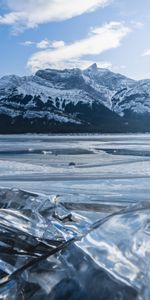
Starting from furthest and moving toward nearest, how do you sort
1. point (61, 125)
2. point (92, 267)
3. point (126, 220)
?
point (61, 125) → point (126, 220) → point (92, 267)

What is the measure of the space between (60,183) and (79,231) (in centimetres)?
937

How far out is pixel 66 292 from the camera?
333 centimetres

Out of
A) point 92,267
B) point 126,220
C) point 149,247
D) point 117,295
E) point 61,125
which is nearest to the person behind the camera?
point 117,295

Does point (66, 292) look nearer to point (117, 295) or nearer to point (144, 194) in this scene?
point (117, 295)

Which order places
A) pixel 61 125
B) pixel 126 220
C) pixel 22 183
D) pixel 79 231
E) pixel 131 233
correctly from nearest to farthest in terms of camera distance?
pixel 131 233, pixel 126 220, pixel 79 231, pixel 22 183, pixel 61 125

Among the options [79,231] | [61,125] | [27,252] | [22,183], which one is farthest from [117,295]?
[61,125]

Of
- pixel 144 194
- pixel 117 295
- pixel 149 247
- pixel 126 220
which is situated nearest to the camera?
pixel 117 295

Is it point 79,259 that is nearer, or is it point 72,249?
point 79,259

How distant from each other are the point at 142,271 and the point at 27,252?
2382 millimetres

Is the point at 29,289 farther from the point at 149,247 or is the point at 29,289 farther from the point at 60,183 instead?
the point at 60,183

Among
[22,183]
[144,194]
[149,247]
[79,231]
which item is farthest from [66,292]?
[22,183]

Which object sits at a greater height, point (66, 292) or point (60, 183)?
point (66, 292)

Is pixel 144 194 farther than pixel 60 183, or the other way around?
pixel 60 183

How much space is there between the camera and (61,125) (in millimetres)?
192250
